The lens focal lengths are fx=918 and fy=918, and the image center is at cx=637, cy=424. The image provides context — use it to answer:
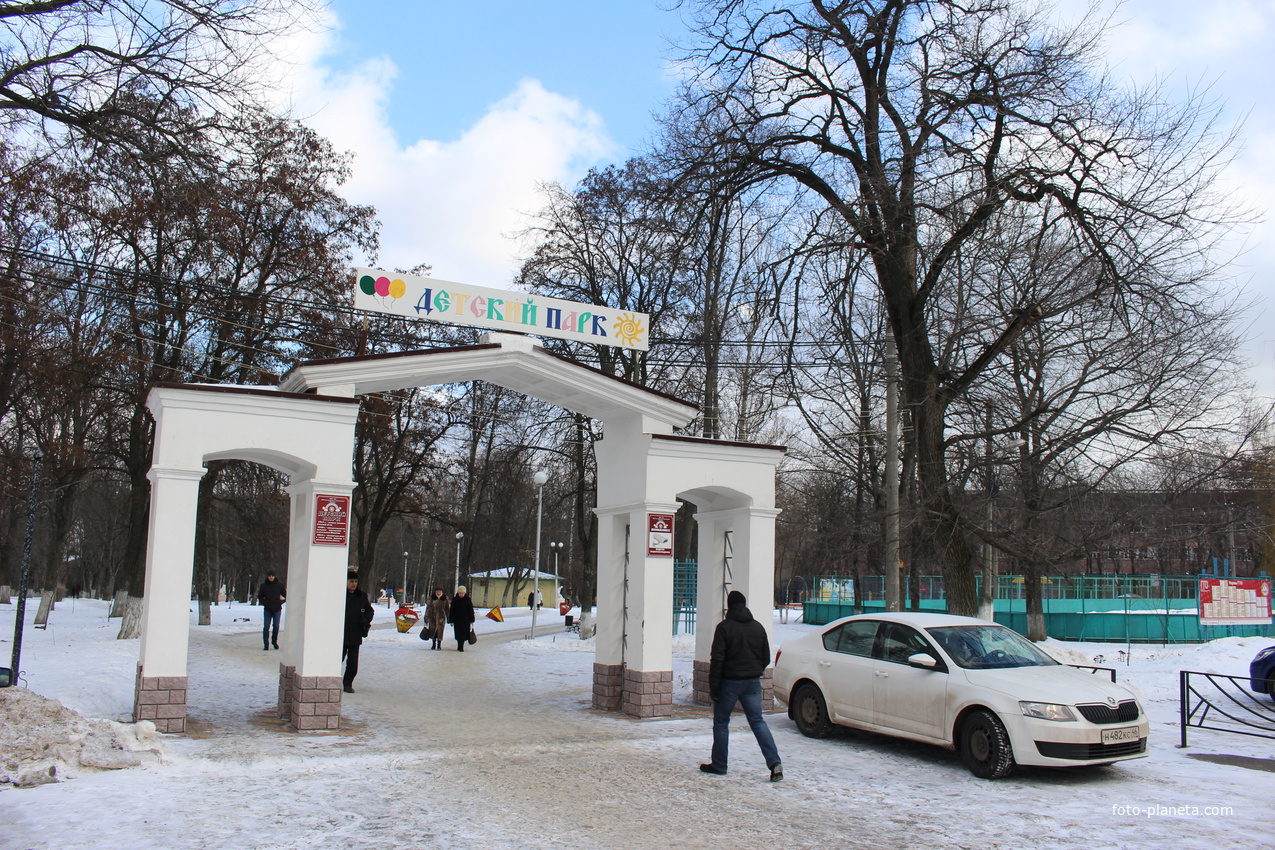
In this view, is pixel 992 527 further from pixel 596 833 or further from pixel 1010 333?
pixel 596 833

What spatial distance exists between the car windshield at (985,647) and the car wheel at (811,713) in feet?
5.56

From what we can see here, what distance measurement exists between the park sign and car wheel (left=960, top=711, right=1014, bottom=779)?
6.71 meters

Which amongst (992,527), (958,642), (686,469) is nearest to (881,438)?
(992,527)

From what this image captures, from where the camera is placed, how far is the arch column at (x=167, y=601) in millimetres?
9789

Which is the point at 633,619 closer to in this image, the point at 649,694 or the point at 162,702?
the point at 649,694

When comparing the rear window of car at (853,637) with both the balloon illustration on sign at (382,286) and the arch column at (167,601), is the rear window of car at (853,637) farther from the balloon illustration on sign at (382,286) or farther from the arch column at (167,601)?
the arch column at (167,601)

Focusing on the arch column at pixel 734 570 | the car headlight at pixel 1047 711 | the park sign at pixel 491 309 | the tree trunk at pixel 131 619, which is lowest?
the tree trunk at pixel 131 619

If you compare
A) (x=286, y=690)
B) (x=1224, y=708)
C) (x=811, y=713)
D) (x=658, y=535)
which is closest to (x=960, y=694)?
(x=811, y=713)

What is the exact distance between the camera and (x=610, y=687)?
504 inches

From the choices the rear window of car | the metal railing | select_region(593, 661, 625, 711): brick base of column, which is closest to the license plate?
the metal railing

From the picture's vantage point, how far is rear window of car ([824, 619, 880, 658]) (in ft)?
34.3

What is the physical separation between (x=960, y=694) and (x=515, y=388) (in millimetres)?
7279

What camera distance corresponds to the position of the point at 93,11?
1077 cm

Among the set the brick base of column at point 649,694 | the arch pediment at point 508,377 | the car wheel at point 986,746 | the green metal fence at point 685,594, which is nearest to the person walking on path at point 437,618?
the green metal fence at point 685,594
